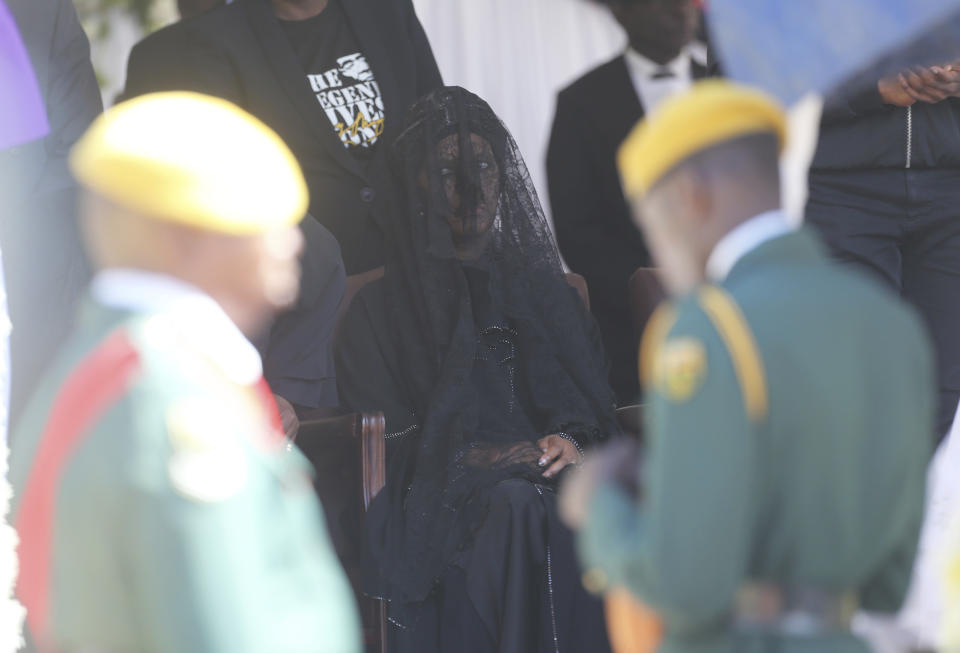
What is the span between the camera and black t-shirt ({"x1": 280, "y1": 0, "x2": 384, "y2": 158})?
4.00m

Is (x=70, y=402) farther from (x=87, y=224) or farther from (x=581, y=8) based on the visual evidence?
(x=581, y=8)

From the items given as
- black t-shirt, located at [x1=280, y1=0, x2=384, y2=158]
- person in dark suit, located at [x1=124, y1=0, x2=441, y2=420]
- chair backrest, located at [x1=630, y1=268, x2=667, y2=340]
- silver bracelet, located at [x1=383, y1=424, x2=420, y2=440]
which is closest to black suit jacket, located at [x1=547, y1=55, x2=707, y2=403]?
chair backrest, located at [x1=630, y1=268, x2=667, y2=340]

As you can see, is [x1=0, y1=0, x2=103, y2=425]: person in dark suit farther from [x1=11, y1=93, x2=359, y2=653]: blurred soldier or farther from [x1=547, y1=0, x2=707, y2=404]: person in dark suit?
[x1=547, y1=0, x2=707, y2=404]: person in dark suit

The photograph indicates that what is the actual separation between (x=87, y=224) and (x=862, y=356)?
96cm

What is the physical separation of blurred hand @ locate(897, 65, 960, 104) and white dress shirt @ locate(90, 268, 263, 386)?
2.01m

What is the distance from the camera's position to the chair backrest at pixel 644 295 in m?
4.05

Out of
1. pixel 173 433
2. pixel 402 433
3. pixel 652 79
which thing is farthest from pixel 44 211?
pixel 652 79

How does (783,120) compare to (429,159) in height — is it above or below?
above

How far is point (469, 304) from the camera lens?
11.9 feet

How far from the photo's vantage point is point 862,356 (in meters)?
1.46

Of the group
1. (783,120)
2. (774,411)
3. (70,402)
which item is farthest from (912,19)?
(70,402)

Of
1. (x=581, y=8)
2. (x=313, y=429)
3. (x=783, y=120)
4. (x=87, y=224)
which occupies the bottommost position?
(x=313, y=429)

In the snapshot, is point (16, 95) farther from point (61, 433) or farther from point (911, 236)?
point (911, 236)

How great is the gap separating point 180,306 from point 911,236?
2106mm
